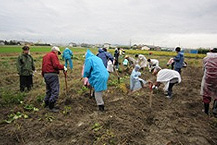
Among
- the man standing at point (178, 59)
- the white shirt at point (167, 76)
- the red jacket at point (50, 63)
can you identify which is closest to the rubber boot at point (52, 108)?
the red jacket at point (50, 63)

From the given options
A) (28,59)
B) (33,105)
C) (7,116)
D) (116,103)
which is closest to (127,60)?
(116,103)

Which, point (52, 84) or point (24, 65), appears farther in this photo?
point (24, 65)

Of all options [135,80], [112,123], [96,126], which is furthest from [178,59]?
[96,126]

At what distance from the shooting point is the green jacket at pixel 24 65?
525 cm

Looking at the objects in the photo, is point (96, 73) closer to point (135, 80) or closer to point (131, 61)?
point (135, 80)

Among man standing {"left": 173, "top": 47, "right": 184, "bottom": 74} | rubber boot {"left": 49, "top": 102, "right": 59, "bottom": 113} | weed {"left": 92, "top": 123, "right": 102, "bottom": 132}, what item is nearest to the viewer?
weed {"left": 92, "top": 123, "right": 102, "bottom": 132}

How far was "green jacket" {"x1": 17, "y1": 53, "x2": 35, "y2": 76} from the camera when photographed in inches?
207

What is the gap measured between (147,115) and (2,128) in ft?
11.8

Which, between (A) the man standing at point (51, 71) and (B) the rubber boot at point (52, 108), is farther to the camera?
(B) the rubber boot at point (52, 108)

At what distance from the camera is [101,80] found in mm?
3850

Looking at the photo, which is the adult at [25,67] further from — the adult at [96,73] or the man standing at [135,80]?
the man standing at [135,80]

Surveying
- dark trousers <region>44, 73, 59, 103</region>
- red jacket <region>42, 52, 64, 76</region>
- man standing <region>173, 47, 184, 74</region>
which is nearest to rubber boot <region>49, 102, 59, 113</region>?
dark trousers <region>44, 73, 59, 103</region>

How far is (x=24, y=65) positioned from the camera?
17.4 ft

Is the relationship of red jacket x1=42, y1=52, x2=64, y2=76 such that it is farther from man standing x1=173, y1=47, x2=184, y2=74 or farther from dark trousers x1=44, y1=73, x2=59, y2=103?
man standing x1=173, y1=47, x2=184, y2=74
